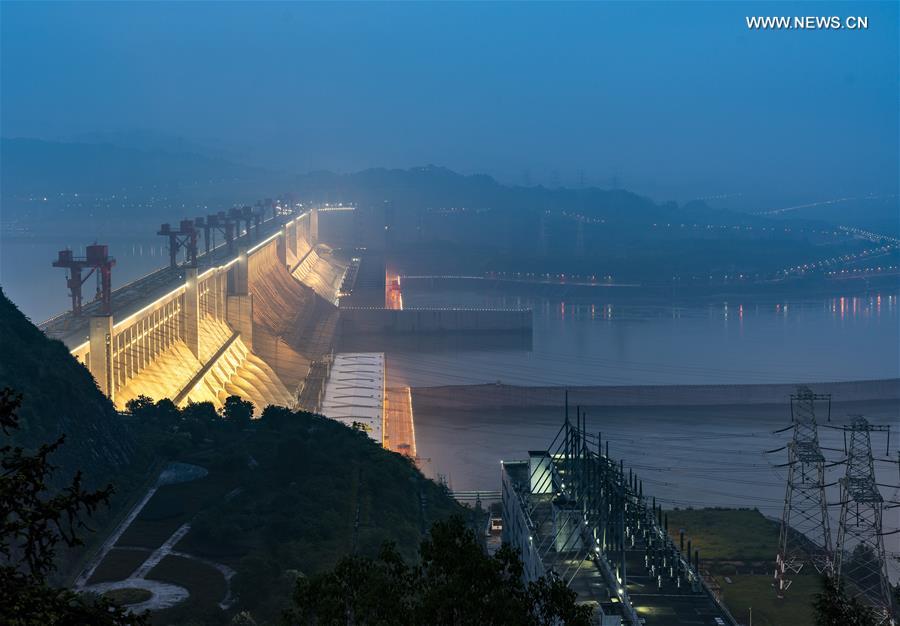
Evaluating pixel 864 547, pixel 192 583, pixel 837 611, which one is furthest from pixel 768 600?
pixel 837 611

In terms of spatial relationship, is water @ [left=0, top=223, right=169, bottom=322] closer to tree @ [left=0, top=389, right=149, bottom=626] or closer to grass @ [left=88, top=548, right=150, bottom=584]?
grass @ [left=88, top=548, right=150, bottom=584]

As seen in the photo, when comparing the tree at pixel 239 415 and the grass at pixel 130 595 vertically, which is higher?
the tree at pixel 239 415

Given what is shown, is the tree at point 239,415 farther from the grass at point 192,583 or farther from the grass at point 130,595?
the grass at point 130,595

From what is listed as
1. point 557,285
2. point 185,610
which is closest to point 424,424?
point 185,610

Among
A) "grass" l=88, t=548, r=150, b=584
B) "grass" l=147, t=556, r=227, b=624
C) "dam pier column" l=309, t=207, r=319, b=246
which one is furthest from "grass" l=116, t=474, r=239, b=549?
"dam pier column" l=309, t=207, r=319, b=246

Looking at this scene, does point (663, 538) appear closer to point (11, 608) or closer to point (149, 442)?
point (149, 442)

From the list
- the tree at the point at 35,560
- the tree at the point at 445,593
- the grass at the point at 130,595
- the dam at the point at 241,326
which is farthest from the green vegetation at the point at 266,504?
the tree at the point at 35,560
